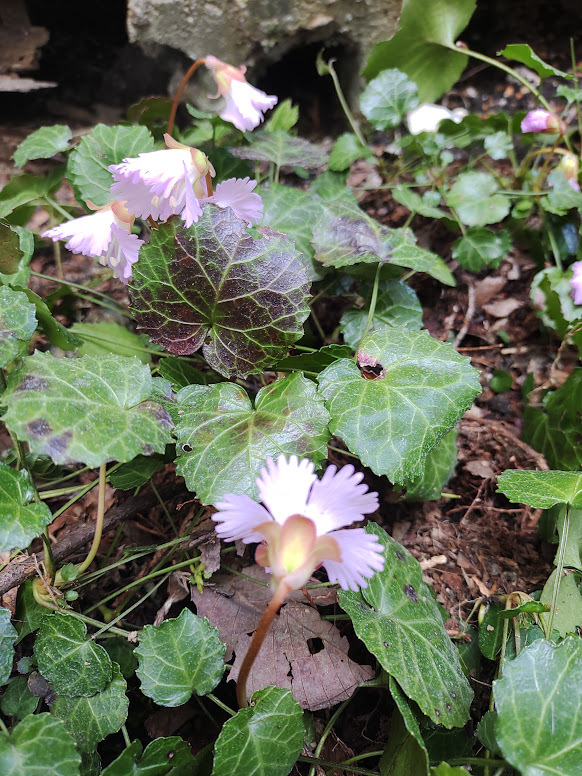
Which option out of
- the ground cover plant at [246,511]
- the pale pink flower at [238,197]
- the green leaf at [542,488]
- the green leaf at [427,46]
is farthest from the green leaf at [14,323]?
the green leaf at [427,46]

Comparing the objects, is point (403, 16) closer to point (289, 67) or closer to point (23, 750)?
point (289, 67)

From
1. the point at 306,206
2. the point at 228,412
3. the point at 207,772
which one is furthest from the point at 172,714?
the point at 306,206

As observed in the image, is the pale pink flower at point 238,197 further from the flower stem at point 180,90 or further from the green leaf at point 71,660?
the green leaf at point 71,660

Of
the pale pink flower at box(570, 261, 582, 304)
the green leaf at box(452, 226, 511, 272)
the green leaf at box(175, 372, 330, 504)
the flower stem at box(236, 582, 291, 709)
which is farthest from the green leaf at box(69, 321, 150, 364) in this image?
the pale pink flower at box(570, 261, 582, 304)

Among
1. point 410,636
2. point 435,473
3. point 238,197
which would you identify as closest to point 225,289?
point 238,197

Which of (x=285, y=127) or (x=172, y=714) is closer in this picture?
(x=172, y=714)

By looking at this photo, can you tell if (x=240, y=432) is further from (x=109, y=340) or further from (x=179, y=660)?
(x=109, y=340)
